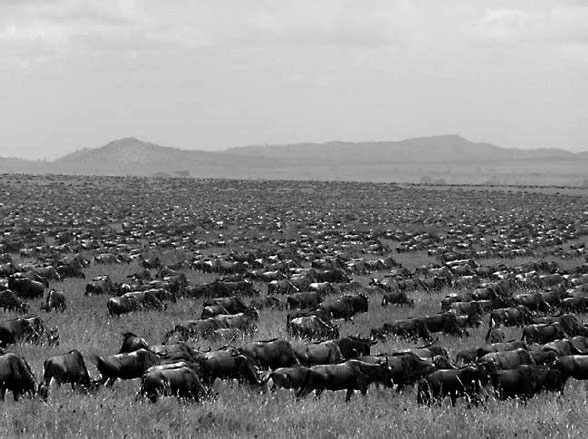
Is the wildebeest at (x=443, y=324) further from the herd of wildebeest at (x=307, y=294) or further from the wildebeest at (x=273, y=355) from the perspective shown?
the wildebeest at (x=273, y=355)

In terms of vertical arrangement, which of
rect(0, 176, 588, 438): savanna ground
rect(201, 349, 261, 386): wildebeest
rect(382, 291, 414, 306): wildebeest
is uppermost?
rect(201, 349, 261, 386): wildebeest

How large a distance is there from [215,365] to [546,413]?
5.00m

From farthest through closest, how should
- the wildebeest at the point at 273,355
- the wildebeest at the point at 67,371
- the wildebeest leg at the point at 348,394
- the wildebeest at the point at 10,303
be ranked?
1. the wildebeest at the point at 10,303
2. the wildebeest at the point at 273,355
3. the wildebeest leg at the point at 348,394
4. the wildebeest at the point at 67,371

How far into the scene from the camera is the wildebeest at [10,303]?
18.9 metres

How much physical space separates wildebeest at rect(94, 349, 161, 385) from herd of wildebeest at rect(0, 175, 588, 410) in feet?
0.07

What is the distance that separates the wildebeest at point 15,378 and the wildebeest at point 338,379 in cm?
396

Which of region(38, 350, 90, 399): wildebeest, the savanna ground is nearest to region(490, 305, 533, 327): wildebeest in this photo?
the savanna ground

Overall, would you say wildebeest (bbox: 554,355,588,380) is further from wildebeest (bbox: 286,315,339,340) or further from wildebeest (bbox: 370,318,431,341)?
wildebeest (bbox: 286,315,339,340)

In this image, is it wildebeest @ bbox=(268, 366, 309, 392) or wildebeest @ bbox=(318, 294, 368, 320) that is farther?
wildebeest @ bbox=(318, 294, 368, 320)

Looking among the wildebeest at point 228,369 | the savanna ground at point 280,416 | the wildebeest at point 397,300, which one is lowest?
the wildebeest at point 397,300

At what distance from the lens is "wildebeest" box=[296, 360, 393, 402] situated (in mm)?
11711

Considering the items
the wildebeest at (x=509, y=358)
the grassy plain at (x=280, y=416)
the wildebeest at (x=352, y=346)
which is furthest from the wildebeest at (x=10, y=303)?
the wildebeest at (x=509, y=358)

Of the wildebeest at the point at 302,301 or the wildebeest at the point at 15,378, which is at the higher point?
the wildebeest at the point at 15,378

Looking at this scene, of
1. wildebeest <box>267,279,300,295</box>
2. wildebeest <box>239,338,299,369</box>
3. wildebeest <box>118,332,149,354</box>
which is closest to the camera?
wildebeest <box>239,338,299,369</box>
